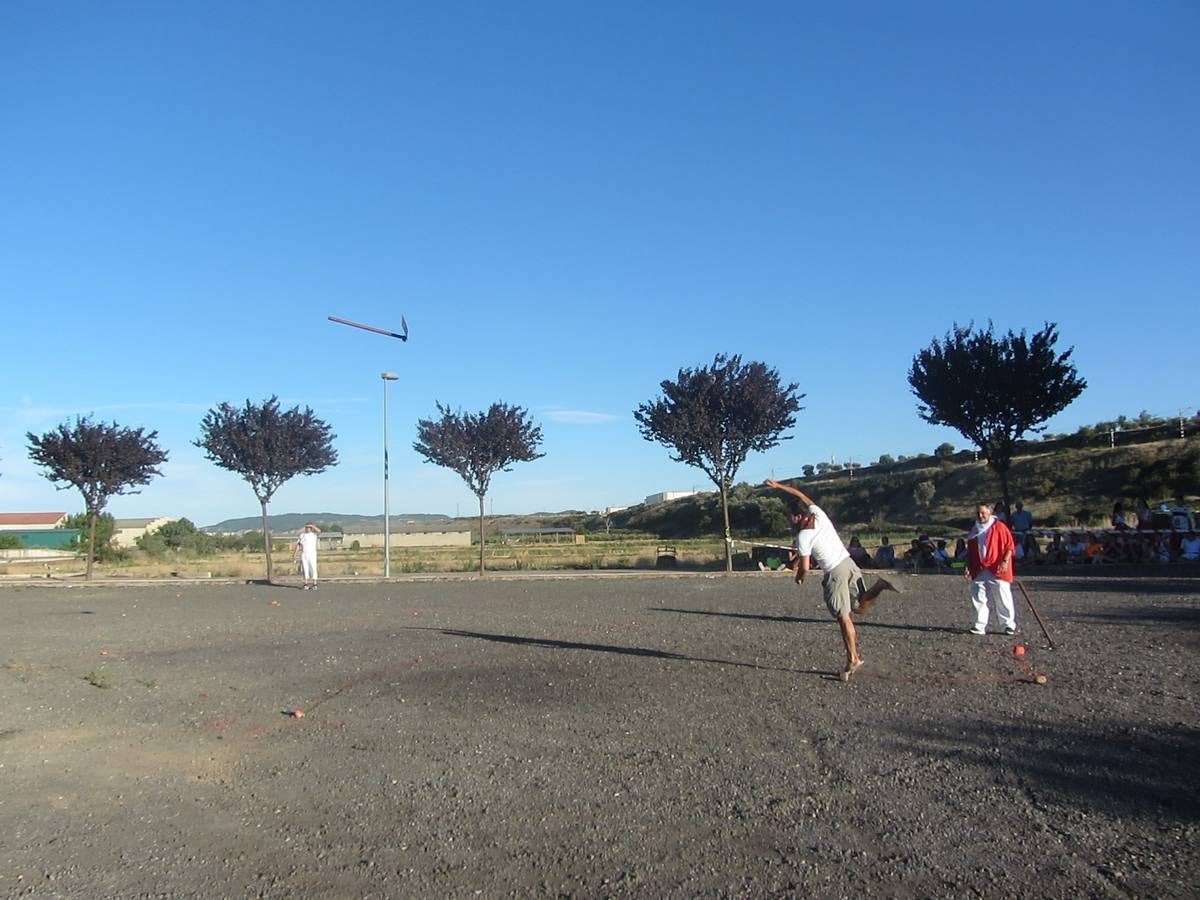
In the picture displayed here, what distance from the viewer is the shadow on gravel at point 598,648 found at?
9.20 meters

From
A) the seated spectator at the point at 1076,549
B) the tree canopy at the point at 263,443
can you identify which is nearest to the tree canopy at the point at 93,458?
the tree canopy at the point at 263,443

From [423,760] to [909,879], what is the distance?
3275 millimetres

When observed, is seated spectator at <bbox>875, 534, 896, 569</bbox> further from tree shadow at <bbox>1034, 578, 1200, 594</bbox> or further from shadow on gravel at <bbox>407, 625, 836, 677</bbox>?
shadow on gravel at <bbox>407, 625, 836, 677</bbox>

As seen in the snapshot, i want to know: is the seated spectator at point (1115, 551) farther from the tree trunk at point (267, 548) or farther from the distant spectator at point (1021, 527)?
the tree trunk at point (267, 548)

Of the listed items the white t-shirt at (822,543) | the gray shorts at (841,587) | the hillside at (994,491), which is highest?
the hillside at (994,491)

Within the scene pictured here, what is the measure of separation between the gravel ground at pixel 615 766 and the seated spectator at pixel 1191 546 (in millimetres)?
11310

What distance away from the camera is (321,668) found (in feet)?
32.4

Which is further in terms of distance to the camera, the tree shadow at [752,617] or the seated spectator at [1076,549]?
the seated spectator at [1076,549]

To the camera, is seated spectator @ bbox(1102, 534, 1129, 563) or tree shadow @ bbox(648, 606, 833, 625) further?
seated spectator @ bbox(1102, 534, 1129, 563)

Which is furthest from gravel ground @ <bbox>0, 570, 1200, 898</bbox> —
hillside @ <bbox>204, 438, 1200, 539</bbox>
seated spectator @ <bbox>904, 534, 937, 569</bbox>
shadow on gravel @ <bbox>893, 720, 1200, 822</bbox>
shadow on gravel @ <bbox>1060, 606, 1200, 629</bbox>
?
hillside @ <bbox>204, 438, 1200, 539</bbox>

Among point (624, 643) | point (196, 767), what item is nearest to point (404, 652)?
point (624, 643)

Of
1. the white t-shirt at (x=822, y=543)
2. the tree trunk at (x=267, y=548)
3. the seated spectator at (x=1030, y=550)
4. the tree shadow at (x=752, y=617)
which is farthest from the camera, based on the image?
the tree trunk at (x=267, y=548)

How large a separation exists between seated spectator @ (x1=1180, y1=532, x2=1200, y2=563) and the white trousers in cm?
1303

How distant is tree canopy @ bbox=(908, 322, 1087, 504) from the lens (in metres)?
26.5
